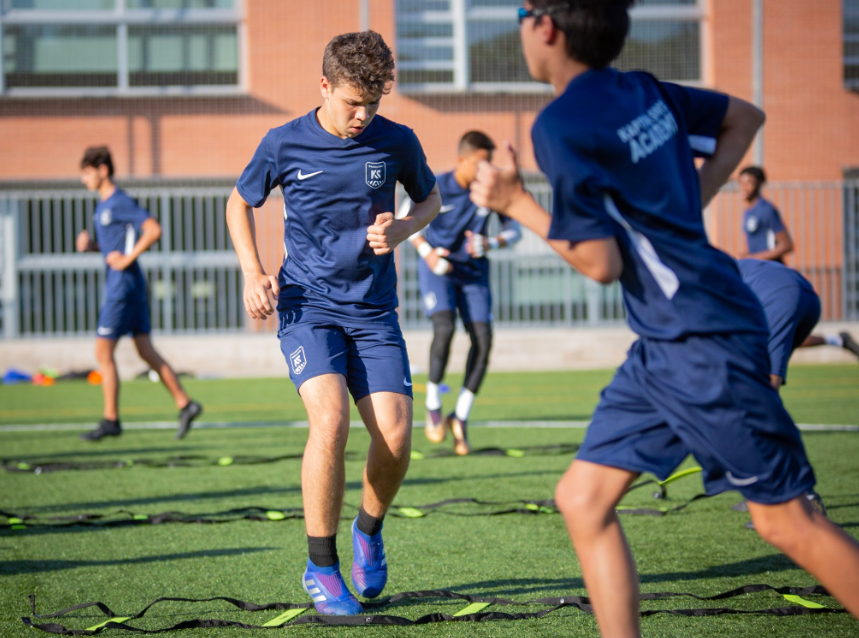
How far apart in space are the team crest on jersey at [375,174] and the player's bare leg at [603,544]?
1.70 m

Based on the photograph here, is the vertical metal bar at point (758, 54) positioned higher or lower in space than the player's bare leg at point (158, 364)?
higher

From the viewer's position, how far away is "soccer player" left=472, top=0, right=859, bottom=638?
7.41 ft

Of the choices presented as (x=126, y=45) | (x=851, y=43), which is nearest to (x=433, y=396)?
(x=126, y=45)

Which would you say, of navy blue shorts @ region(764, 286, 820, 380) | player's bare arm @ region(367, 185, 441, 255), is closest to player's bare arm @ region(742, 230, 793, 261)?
navy blue shorts @ region(764, 286, 820, 380)

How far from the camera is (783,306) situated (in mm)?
4508

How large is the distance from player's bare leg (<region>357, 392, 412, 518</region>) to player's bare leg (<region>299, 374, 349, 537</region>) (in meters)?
0.17

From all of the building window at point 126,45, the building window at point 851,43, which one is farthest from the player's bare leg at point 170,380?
the building window at point 851,43

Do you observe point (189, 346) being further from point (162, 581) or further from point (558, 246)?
point (558, 246)

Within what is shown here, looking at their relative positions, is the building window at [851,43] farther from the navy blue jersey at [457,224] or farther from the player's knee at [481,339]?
the player's knee at [481,339]

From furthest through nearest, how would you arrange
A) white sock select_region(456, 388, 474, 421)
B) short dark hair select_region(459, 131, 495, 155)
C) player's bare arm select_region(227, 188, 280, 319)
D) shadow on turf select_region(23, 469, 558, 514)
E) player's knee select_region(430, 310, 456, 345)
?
player's knee select_region(430, 310, 456, 345) → white sock select_region(456, 388, 474, 421) → short dark hair select_region(459, 131, 495, 155) → shadow on turf select_region(23, 469, 558, 514) → player's bare arm select_region(227, 188, 280, 319)

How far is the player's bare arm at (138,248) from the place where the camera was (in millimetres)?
8117

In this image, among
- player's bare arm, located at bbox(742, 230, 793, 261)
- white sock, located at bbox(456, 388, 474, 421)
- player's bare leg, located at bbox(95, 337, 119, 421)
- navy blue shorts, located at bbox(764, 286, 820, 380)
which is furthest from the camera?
player's bare arm, located at bbox(742, 230, 793, 261)

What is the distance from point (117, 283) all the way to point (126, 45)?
11672 millimetres

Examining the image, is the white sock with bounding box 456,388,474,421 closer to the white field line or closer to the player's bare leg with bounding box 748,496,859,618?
the white field line
